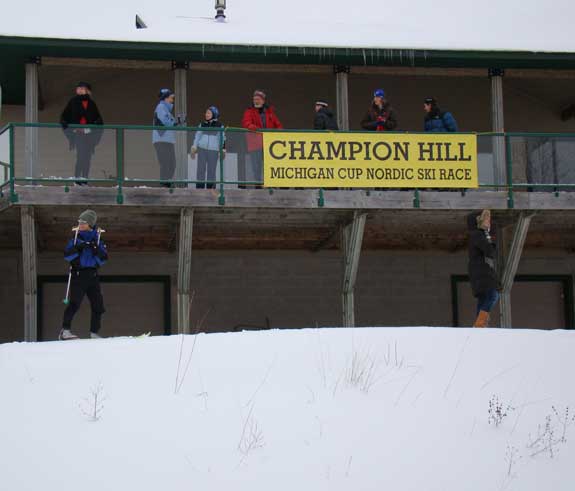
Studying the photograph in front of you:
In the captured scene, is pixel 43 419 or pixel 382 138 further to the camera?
pixel 382 138

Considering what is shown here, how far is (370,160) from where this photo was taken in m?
16.8

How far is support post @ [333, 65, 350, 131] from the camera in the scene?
18062mm

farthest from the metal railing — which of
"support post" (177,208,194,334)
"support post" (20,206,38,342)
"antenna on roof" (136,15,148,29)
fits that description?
"antenna on roof" (136,15,148,29)

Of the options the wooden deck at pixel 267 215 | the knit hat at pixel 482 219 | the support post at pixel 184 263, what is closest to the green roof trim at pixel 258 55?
the wooden deck at pixel 267 215

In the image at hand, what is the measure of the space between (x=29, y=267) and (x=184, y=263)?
247 cm

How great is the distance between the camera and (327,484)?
25.3ft

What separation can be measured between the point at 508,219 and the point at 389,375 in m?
8.80

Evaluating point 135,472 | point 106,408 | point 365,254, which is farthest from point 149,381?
point 365,254

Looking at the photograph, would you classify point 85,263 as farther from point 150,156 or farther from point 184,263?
point 184,263

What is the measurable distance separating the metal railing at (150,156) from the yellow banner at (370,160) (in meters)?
0.21

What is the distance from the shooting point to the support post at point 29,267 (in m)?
16.2

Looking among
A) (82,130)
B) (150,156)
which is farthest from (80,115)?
(150,156)

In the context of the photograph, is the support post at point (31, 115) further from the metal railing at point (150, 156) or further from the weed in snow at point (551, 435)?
the weed in snow at point (551, 435)

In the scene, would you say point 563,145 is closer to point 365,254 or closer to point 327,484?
point 365,254
